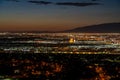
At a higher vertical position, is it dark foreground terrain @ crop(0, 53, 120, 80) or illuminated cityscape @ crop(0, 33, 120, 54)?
illuminated cityscape @ crop(0, 33, 120, 54)

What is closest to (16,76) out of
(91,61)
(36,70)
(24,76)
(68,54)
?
(24,76)

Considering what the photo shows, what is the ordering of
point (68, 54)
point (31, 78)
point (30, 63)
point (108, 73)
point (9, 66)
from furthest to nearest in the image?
1. point (68, 54)
2. point (30, 63)
3. point (9, 66)
4. point (108, 73)
5. point (31, 78)

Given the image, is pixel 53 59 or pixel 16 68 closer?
pixel 16 68

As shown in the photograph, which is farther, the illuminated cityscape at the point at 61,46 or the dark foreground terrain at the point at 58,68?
the illuminated cityscape at the point at 61,46

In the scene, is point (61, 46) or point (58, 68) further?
point (61, 46)

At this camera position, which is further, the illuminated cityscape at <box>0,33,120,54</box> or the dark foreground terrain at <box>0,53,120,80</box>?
the illuminated cityscape at <box>0,33,120,54</box>

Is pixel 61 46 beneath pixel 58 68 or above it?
above

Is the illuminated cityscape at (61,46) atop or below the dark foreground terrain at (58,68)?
atop

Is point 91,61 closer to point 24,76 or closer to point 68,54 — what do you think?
point 68,54
